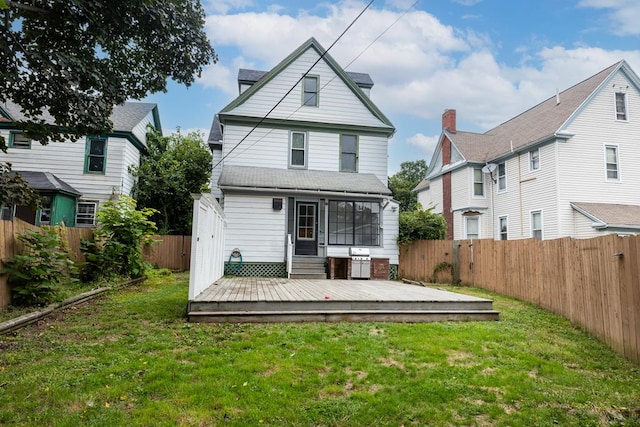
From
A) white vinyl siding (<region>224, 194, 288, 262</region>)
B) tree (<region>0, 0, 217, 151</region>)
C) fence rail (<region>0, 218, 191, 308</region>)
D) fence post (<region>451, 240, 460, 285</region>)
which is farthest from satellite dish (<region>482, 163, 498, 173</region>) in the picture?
tree (<region>0, 0, 217, 151</region>)

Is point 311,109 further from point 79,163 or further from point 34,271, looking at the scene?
point 34,271

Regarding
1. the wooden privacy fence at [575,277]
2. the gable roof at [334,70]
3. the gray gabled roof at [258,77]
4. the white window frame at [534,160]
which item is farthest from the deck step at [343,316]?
the gray gabled roof at [258,77]

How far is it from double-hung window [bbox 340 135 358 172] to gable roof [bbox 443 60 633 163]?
7.29m

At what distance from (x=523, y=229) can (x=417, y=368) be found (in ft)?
48.1

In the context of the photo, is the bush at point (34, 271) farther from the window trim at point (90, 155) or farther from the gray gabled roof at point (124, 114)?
the window trim at point (90, 155)

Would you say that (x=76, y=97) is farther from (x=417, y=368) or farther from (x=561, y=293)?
(x=561, y=293)

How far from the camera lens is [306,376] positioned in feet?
12.3

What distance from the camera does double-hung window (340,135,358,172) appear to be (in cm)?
1405

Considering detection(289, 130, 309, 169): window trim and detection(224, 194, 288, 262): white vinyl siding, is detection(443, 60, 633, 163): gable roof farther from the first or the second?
detection(224, 194, 288, 262): white vinyl siding

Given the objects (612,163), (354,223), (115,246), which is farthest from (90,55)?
(612,163)

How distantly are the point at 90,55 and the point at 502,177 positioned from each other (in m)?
17.0

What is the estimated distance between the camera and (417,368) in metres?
4.04

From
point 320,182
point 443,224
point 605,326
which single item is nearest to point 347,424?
point 605,326

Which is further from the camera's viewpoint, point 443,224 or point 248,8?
point 443,224
